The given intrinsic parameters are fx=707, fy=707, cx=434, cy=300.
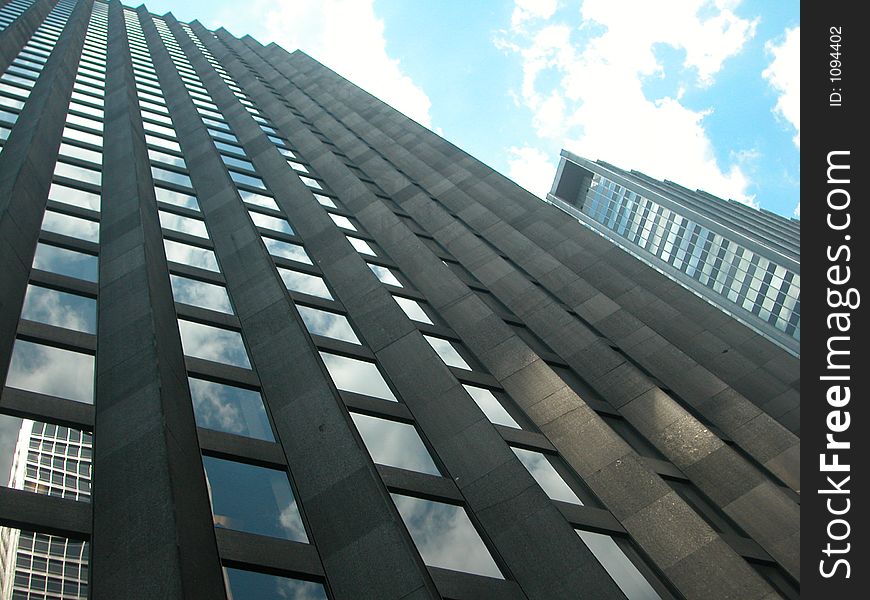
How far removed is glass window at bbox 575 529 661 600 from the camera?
14648mm

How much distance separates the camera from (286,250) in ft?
83.3

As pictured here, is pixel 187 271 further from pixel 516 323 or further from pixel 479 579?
pixel 479 579

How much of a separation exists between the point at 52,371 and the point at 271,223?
13.5 metres

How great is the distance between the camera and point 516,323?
998 inches

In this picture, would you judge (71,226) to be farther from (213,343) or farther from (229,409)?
(229,409)

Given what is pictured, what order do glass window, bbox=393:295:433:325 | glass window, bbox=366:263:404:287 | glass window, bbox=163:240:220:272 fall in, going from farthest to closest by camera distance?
1. glass window, bbox=366:263:404:287
2. glass window, bbox=393:295:433:325
3. glass window, bbox=163:240:220:272

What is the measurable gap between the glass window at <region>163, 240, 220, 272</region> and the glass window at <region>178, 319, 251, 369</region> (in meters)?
3.73

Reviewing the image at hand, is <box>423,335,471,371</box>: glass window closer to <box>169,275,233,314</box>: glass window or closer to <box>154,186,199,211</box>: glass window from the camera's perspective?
<box>169,275,233,314</box>: glass window

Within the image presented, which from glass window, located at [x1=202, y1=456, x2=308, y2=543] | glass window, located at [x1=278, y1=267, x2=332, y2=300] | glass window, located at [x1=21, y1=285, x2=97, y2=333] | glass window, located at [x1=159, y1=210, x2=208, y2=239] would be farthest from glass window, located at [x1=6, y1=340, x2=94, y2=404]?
glass window, located at [x1=159, y1=210, x2=208, y2=239]

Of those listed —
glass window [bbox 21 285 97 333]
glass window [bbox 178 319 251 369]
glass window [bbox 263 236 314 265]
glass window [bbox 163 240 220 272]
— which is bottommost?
glass window [bbox 178 319 251 369]

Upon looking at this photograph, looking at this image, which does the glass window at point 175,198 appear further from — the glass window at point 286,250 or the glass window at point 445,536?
the glass window at point 445,536

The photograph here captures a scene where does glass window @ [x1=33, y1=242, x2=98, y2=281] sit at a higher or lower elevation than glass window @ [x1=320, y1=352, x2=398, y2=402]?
higher

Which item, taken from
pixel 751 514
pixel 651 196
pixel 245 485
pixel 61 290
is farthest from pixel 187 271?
pixel 651 196

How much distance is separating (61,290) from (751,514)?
17.9 metres
